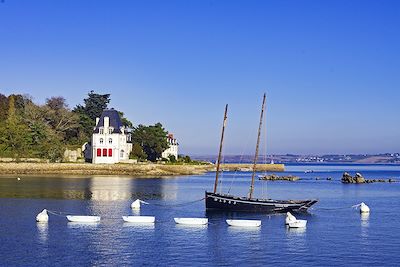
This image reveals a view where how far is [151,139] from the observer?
136 m

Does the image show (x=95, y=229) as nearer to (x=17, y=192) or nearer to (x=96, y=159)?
(x=17, y=192)

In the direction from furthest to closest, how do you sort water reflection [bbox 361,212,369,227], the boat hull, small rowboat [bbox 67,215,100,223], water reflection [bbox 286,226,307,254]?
the boat hull, water reflection [bbox 361,212,369,227], small rowboat [bbox 67,215,100,223], water reflection [bbox 286,226,307,254]

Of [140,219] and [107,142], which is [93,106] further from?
[140,219]

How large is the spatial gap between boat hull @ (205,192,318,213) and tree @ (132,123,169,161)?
84.2 m

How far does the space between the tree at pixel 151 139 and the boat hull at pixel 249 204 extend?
276 ft

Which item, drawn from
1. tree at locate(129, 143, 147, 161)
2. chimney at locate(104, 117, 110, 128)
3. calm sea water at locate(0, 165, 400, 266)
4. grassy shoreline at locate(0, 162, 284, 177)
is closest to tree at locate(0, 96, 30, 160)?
grassy shoreline at locate(0, 162, 284, 177)

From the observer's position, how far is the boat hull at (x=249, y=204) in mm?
51594

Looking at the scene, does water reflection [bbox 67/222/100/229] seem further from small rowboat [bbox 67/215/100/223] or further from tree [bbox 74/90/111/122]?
tree [bbox 74/90/111/122]

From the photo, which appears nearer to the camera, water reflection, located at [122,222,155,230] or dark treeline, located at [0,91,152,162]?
water reflection, located at [122,222,155,230]

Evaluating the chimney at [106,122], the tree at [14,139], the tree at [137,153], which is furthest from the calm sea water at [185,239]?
the tree at [137,153]

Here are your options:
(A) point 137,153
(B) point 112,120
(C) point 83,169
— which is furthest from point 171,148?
(C) point 83,169

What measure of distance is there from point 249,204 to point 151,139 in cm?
8625

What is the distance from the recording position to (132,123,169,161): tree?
13600 cm

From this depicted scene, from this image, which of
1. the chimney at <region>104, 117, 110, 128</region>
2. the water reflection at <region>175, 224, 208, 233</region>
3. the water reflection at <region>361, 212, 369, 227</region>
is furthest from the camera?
the chimney at <region>104, 117, 110, 128</region>
